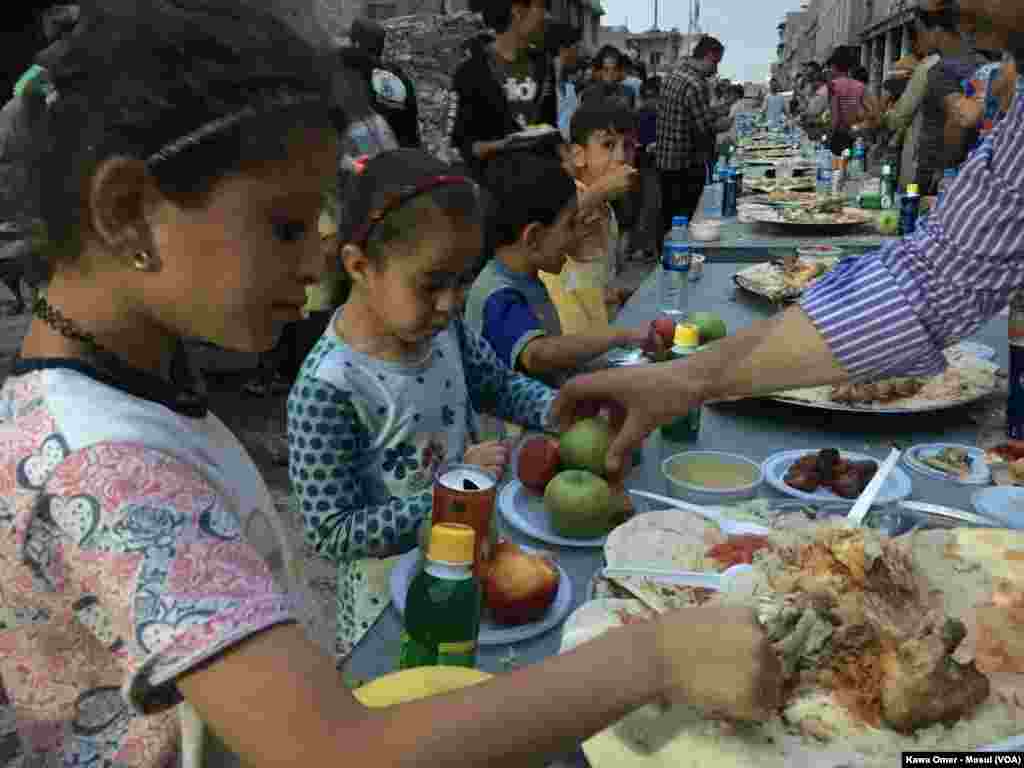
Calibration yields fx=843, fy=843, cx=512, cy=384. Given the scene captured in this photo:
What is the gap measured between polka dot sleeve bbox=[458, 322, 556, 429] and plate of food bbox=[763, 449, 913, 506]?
694 mm

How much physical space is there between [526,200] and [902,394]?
1390mm

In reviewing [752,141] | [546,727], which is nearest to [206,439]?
[546,727]

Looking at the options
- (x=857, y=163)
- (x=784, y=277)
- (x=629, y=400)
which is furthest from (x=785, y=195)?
(x=629, y=400)

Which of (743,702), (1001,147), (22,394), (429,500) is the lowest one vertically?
(429,500)

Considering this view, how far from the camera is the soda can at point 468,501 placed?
1.31m

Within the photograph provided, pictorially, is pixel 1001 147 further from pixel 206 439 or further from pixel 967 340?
pixel 206 439

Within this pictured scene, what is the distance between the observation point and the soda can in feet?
4.30

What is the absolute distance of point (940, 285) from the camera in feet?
6.64

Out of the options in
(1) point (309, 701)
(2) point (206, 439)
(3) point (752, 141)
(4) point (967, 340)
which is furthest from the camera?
(3) point (752, 141)

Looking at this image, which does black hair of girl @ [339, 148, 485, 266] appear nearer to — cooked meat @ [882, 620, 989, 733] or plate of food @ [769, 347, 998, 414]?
plate of food @ [769, 347, 998, 414]

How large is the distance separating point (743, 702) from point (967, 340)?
2.37 m

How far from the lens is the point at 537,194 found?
9.78 ft

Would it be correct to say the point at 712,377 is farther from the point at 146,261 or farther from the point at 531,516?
the point at 146,261

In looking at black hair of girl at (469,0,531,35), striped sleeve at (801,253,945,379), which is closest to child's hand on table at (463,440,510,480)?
striped sleeve at (801,253,945,379)
